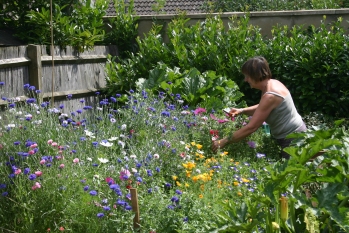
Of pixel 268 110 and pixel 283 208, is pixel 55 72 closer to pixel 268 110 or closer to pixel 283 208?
pixel 268 110

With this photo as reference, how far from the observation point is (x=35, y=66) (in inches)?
275

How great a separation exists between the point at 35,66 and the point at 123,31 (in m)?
2.28

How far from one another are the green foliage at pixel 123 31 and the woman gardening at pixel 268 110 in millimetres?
3553

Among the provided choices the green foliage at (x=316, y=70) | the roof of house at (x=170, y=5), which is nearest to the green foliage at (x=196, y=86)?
the green foliage at (x=316, y=70)

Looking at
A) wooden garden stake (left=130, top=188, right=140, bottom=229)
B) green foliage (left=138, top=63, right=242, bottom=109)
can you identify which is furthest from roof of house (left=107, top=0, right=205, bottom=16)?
wooden garden stake (left=130, top=188, right=140, bottom=229)

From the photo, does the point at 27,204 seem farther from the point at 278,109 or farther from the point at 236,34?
the point at 236,34

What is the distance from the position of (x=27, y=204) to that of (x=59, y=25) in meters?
4.08

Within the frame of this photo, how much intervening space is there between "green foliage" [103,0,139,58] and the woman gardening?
11.7ft

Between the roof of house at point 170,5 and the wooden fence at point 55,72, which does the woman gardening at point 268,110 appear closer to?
the wooden fence at point 55,72

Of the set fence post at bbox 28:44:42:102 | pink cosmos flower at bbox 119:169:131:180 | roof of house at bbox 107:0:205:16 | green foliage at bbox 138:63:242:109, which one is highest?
roof of house at bbox 107:0:205:16

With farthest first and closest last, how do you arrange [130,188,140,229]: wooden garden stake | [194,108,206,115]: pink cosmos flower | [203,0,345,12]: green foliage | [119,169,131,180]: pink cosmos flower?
1. [203,0,345,12]: green foliage
2. [194,108,206,115]: pink cosmos flower
3. [119,169,131,180]: pink cosmos flower
4. [130,188,140,229]: wooden garden stake

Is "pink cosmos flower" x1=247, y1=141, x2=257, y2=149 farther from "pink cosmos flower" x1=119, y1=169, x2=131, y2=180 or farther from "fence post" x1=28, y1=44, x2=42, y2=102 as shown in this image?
"fence post" x1=28, y1=44, x2=42, y2=102

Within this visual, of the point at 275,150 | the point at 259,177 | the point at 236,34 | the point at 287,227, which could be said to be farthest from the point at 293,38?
the point at 287,227

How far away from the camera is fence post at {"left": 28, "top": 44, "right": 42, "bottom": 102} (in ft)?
22.8
